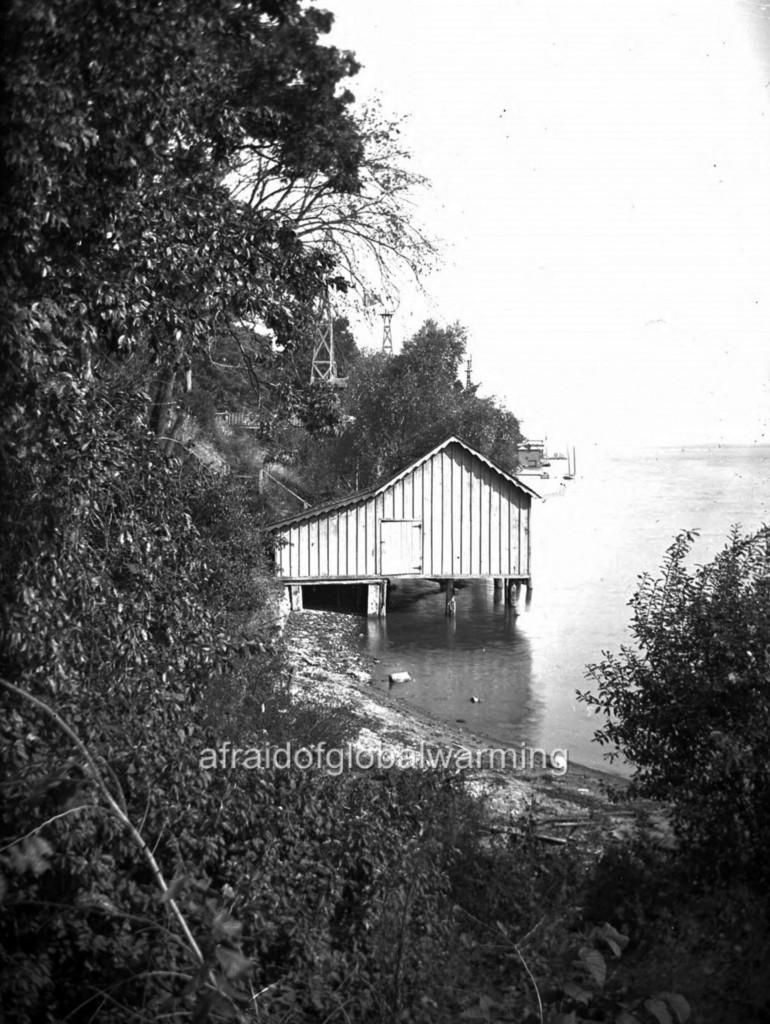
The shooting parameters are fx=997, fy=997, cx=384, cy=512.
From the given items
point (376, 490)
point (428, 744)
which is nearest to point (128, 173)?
point (428, 744)

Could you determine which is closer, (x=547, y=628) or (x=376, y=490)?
(x=376, y=490)

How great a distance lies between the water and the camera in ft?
62.6

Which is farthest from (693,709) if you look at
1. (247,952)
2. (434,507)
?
(434,507)

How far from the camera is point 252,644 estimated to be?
24.2 ft

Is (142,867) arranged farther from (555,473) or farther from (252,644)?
(555,473)

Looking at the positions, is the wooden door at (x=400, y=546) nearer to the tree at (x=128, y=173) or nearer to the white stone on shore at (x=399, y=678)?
the white stone on shore at (x=399, y=678)

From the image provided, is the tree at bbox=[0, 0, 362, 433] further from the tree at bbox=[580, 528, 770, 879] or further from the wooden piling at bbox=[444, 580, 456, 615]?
the wooden piling at bbox=[444, 580, 456, 615]

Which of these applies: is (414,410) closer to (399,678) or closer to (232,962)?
(399,678)

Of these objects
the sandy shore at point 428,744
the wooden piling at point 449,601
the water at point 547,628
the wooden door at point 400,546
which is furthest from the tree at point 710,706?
the wooden piling at point 449,601

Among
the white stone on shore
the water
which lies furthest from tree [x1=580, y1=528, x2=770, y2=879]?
the white stone on shore

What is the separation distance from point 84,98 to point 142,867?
4.56 meters

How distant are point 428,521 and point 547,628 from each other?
4.58m

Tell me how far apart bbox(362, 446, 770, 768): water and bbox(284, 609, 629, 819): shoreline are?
0.75 m

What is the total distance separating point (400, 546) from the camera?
28891 millimetres
